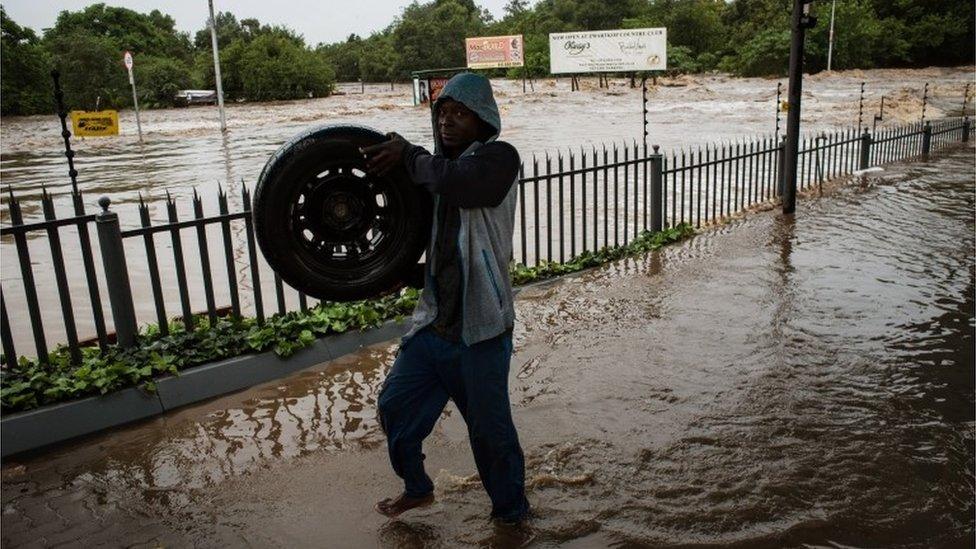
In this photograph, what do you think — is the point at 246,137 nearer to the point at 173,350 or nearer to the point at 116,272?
the point at 116,272

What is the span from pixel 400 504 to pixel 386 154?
1.56m

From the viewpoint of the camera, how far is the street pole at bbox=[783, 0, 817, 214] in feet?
29.7

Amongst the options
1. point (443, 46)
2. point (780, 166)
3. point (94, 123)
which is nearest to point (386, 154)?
point (94, 123)

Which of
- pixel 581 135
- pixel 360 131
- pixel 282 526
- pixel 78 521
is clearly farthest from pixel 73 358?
pixel 581 135

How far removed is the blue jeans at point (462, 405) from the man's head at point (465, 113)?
0.79 metres

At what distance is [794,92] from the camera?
9.48 m

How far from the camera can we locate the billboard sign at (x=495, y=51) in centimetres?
4775

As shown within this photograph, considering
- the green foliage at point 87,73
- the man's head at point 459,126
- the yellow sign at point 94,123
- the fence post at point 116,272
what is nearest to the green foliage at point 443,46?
the green foliage at point 87,73

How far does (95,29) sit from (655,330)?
268ft

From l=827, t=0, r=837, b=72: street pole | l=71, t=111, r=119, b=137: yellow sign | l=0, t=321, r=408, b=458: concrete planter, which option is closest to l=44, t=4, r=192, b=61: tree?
l=827, t=0, r=837, b=72: street pole

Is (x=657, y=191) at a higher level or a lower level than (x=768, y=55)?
lower

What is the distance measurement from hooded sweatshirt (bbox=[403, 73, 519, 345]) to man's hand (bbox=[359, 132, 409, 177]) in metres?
0.05

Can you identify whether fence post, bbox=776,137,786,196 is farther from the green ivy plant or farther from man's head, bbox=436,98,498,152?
man's head, bbox=436,98,498,152

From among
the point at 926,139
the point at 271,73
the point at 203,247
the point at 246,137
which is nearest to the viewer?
the point at 203,247
